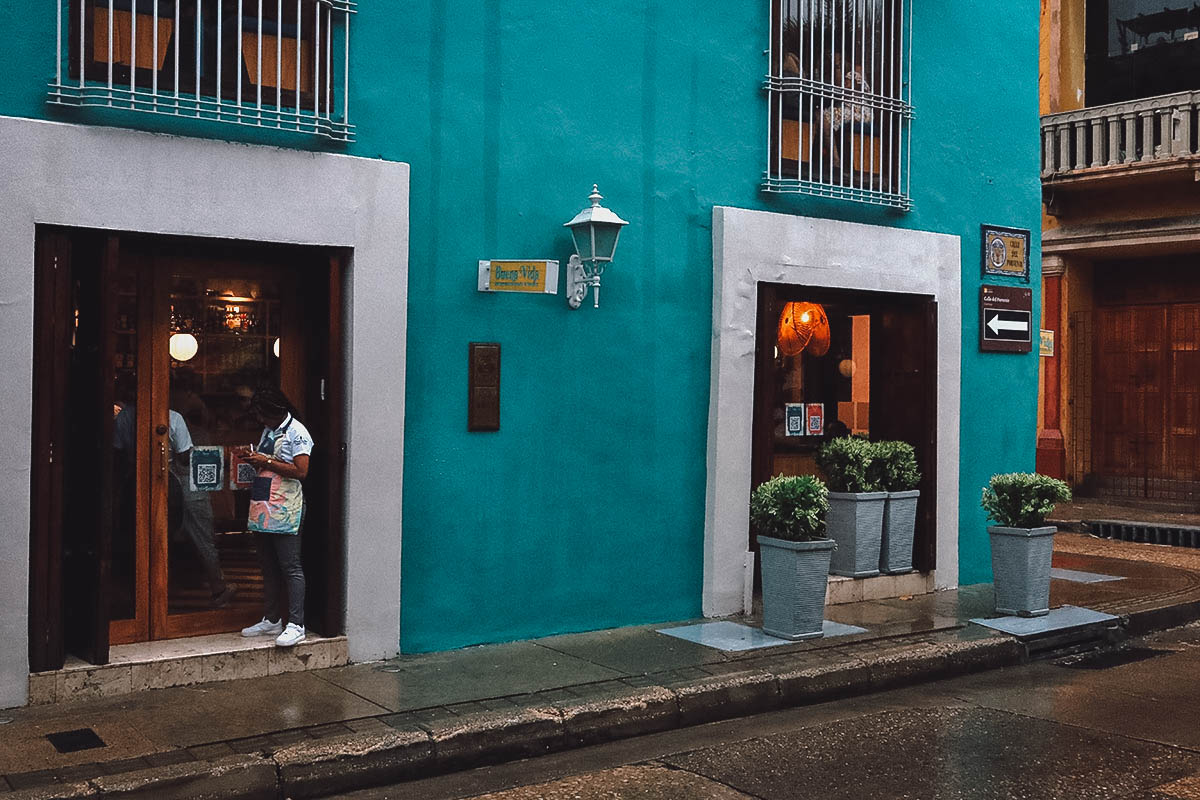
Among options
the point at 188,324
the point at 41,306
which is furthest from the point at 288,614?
the point at 41,306

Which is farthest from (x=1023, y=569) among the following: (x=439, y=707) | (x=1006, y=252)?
(x=439, y=707)

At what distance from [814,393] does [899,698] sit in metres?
3.70

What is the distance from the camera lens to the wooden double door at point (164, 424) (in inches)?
260

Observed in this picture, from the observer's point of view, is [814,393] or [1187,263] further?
[1187,263]

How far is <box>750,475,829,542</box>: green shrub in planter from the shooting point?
27.2 feet

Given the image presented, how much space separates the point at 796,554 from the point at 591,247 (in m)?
2.51

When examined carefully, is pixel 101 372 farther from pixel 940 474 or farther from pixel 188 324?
pixel 940 474

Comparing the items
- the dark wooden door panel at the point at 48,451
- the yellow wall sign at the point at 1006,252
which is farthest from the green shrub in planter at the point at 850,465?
the dark wooden door panel at the point at 48,451

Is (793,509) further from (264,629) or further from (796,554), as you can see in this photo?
(264,629)

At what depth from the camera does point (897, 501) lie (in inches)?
398

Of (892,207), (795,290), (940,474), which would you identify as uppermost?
(892,207)

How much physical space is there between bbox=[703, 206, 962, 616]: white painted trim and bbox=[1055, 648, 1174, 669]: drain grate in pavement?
2.42 metres

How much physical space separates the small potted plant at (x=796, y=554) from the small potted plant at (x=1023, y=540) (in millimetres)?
1795

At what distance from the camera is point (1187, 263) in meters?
17.3
